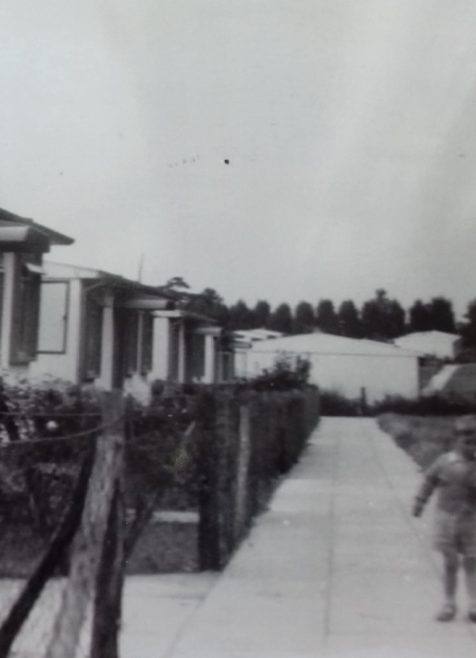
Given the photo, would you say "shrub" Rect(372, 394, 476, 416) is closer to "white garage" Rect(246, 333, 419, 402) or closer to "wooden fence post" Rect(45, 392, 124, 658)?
"white garage" Rect(246, 333, 419, 402)

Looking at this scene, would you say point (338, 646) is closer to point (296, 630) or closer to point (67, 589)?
point (296, 630)

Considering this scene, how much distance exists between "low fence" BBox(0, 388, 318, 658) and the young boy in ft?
5.29

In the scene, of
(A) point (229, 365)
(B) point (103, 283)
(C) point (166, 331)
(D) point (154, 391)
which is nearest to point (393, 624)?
(D) point (154, 391)

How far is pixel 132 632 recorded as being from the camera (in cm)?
590

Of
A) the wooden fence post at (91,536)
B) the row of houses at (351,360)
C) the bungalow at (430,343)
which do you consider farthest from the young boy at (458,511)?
the row of houses at (351,360)

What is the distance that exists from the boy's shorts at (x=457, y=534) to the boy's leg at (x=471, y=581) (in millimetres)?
34

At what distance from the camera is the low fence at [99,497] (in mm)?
4379

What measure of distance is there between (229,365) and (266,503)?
29.5 m

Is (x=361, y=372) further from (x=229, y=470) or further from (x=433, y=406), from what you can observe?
(x=229, y=470)

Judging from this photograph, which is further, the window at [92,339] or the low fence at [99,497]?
the window at [92,339]

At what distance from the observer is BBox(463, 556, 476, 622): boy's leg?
6.16 meters

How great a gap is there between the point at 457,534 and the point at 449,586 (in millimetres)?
290

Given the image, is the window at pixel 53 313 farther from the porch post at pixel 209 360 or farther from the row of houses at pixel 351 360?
the row of houses at pixel 351 360

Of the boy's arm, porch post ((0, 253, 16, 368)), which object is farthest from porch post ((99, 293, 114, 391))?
the boy's arm
